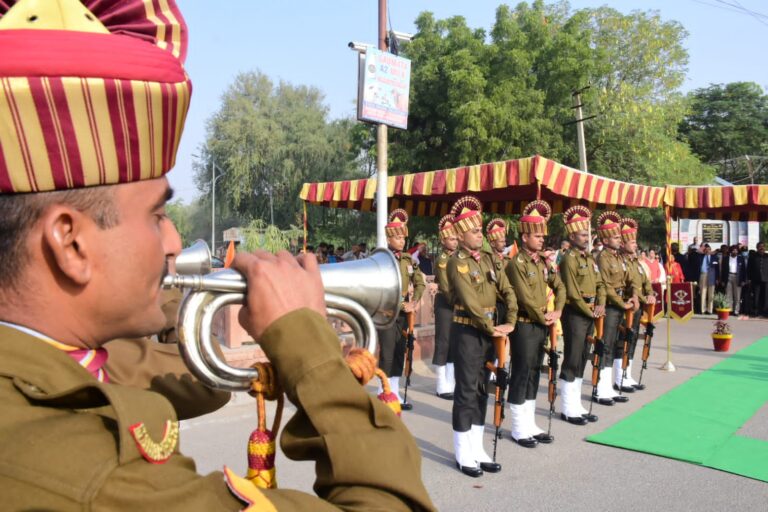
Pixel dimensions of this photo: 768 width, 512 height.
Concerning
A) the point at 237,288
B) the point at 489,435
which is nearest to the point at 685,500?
Result: the point at 489,435

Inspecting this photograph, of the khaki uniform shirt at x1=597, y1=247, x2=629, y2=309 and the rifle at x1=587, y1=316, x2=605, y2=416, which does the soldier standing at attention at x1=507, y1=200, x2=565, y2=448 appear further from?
the khaki uniform shirt at x1=597, y1=247, x2=629, y2=309

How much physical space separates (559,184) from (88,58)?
957 cm

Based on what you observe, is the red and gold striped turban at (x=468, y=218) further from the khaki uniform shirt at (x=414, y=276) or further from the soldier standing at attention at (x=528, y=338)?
the khaki uniform shirt at (x=414, y=276)

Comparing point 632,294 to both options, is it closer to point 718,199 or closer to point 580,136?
point 718,199

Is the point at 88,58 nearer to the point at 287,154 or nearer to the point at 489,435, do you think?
the point at 489,435

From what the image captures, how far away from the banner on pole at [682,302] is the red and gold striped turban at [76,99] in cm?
1009

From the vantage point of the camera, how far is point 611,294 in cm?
776

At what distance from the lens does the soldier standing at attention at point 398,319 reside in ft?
22.7

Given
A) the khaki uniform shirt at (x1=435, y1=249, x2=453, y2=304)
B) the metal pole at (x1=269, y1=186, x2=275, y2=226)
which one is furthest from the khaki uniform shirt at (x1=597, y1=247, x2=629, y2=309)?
the metal pole at (x1=269, y1=186, x2=275, y2=226)

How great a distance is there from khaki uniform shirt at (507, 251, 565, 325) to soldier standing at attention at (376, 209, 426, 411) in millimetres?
1139

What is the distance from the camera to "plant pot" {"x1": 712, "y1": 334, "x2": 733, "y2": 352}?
10852 millimetres

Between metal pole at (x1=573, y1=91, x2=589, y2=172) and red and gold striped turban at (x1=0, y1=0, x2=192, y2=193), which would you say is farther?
metal pole at (x1=573, y1=91, x2=589, y2=172)

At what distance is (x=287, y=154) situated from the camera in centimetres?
3569

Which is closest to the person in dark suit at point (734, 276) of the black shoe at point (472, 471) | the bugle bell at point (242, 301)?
the black shoe at point (472, 471)
